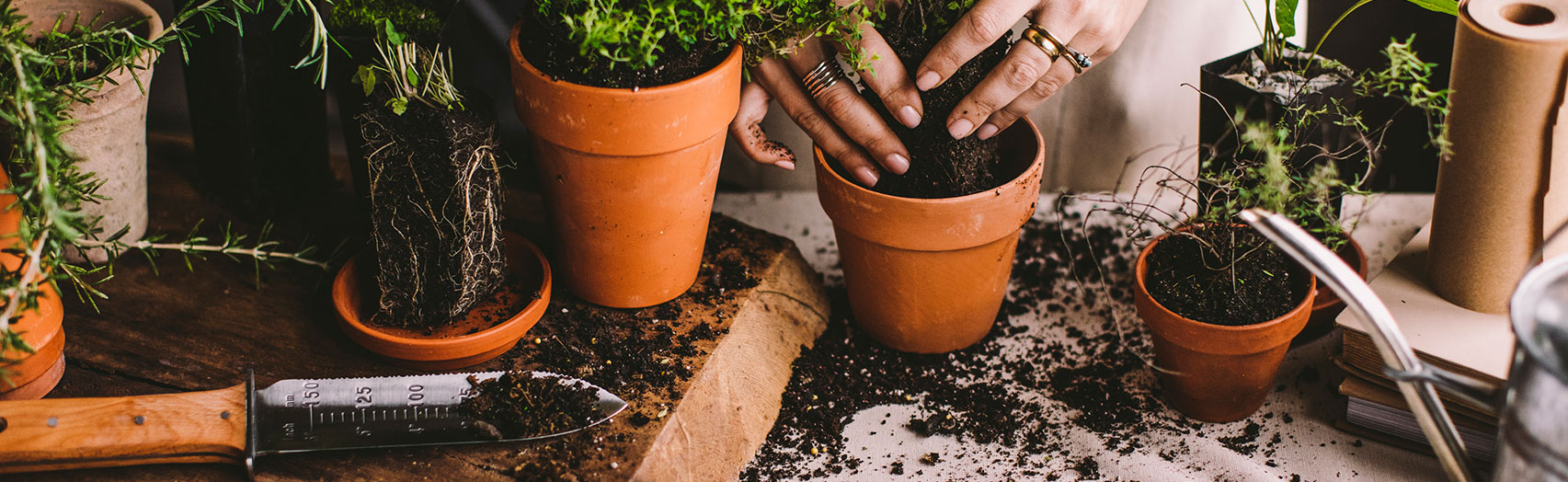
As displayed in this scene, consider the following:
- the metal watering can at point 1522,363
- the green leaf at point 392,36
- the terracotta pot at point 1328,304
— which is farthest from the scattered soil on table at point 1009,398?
the green leaf at point 392,36

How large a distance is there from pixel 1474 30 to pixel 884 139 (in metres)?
0.50

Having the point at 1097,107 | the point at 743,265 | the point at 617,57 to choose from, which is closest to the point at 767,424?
the point at 743,265

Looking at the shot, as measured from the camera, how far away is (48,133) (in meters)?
0.74

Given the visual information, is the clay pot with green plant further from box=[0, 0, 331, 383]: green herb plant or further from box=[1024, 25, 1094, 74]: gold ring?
box=[0, 0, 331, 383]: green herb plant

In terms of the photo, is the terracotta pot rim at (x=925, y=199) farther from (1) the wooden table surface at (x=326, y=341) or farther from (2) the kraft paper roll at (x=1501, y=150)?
(2) the kraft paper roll at (x=1501, y=150)

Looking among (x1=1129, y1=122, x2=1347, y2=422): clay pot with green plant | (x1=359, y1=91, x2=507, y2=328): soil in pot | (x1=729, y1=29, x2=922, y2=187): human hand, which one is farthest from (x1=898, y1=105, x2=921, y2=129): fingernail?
(x1=359, y1=91, x2=507, y2=328): soil in pot

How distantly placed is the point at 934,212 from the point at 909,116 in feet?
0.31

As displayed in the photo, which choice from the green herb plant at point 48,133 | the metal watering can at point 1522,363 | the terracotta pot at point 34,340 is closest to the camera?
the metal watering can at point 1522,363

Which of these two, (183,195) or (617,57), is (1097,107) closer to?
(617,57)

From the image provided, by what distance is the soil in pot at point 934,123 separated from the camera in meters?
1.00

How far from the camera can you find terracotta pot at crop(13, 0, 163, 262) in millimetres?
964

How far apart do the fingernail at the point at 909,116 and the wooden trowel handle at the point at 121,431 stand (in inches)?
24.6

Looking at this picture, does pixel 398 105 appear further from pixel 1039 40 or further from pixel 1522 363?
pixel 1522 363

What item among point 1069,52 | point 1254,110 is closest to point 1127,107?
point 1254,110
